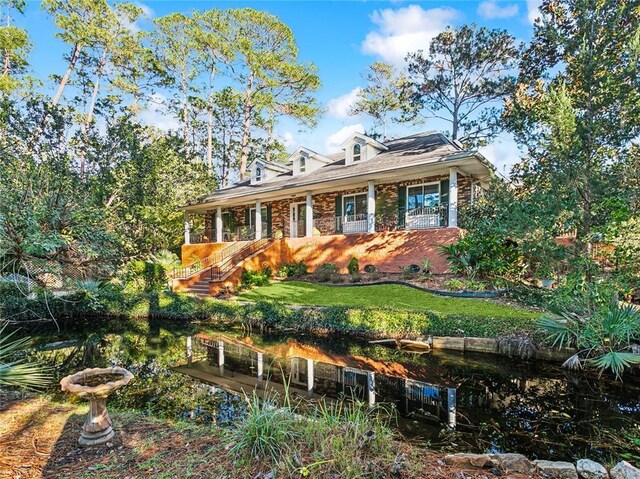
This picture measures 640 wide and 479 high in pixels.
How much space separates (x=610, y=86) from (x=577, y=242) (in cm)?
365

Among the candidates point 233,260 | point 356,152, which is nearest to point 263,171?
point 356,152

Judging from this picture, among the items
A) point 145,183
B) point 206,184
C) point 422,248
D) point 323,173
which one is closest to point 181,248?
point 206,184

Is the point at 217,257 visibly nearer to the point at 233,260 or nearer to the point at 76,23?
the point at 233,260

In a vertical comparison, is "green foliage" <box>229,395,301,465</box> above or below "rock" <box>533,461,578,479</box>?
above

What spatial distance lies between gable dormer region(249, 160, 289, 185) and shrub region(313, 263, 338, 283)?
9.07 meters

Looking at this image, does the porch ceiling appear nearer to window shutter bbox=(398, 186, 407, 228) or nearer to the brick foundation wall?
window shutter bbox=(398, 186, 407, 228)

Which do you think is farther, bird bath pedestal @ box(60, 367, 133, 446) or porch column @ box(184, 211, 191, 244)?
porch column @ box(184, 211, 191, 244)

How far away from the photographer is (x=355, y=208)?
18375 mm

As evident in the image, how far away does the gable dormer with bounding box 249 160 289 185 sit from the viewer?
2306 cm

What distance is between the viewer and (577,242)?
26.0ft

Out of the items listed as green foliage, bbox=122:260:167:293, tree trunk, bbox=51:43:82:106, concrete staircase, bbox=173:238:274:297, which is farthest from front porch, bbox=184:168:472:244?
tree trunk, bbox=51:43:82:106

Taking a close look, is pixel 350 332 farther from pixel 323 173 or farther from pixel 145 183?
pixel 145 183

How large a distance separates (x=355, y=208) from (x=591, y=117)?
36.9 ft

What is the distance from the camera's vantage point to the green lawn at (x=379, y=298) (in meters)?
9.24
